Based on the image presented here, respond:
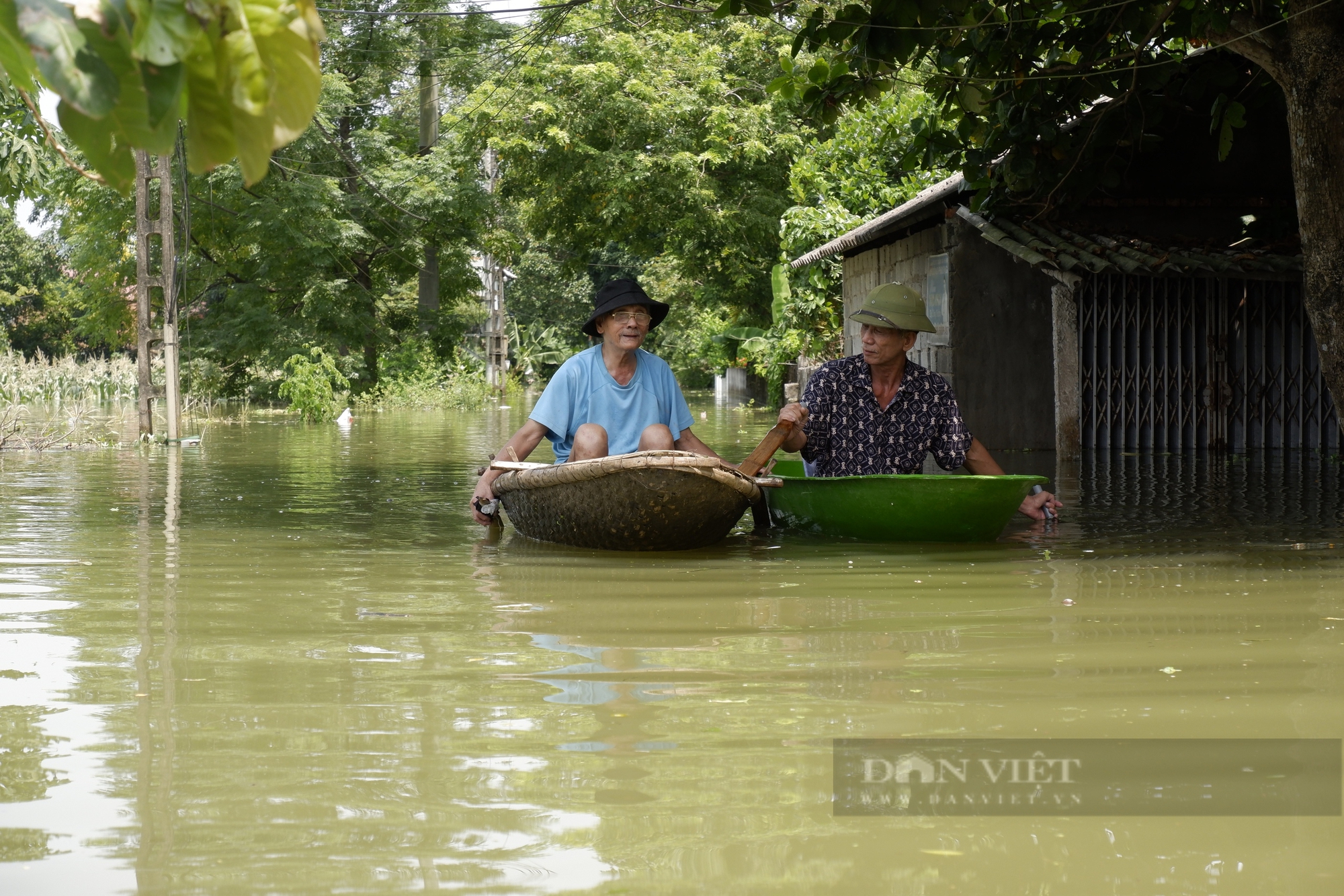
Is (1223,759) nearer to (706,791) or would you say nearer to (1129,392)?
(706,791)

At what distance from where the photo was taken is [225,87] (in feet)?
4.98

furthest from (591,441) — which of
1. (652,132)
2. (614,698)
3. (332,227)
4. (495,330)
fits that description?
(495,330)

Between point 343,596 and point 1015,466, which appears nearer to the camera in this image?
point 343,596

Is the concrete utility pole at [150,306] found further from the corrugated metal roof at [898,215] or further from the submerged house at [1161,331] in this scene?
the submerged house at [1161,331]

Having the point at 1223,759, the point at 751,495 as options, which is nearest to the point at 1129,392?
the point at 751,495

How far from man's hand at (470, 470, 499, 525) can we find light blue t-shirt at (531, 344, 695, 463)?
0.47 m

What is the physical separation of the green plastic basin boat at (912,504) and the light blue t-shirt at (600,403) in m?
0.86

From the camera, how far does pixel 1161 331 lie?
1396 cm

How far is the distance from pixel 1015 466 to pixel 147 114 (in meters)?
11.6

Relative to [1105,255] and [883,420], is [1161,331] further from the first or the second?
[883,420]

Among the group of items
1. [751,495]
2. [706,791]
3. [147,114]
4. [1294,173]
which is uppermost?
[1294,173]

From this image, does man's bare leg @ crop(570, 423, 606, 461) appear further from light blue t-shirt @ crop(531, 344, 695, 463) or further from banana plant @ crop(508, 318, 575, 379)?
banana plant @ crop(508, 318, 575, 379)

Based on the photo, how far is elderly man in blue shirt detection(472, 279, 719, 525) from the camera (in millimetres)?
7117

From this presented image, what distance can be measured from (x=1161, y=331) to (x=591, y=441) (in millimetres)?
8861
